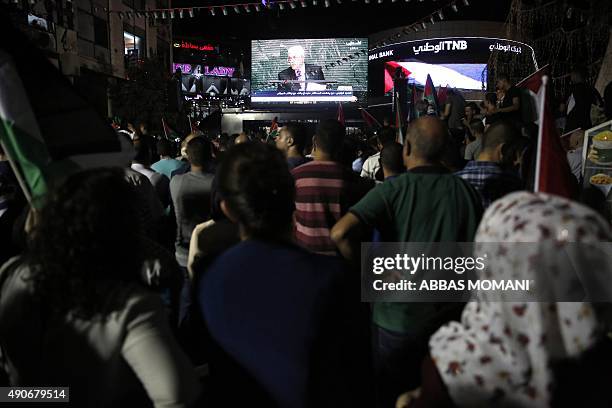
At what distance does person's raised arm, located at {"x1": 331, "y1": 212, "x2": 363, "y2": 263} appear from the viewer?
313cm

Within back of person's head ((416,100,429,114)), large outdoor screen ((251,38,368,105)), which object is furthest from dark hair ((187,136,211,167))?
large outdoor screen ((251,38,368,105))

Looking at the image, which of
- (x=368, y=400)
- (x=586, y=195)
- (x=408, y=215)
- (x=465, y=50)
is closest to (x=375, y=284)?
(x=408, y=215)

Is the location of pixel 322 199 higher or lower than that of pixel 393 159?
lower

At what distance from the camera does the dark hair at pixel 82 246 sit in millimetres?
1875

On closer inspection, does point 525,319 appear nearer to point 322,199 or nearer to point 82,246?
point 82,246

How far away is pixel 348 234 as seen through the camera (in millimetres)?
3141

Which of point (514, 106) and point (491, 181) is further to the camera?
point (514, 106)

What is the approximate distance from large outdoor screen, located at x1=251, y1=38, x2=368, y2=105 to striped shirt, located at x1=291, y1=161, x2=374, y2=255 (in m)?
43.5

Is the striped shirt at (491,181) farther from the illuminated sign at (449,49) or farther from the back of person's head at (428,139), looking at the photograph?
the illuminated sign at (449,49)

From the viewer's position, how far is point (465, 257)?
3.13m

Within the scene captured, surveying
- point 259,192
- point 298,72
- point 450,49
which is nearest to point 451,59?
point 450,49

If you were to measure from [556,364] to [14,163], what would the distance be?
2.40 m

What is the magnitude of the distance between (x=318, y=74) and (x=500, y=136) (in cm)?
4464

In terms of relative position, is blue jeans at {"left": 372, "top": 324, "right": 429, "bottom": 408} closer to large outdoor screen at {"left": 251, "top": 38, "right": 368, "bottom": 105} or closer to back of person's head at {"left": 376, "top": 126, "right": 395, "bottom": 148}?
back of person's head at {"left": 376, "top": 126, "right": 395, "bottom": 148}
